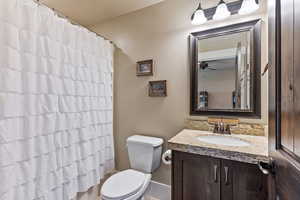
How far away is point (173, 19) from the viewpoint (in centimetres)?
182

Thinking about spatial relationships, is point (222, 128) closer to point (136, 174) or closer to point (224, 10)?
point (136, 174)

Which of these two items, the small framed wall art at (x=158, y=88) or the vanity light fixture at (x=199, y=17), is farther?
the small framed wall art at (x=158, y=88)

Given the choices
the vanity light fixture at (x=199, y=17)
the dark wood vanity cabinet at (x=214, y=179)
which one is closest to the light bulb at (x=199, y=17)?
the vanity light fixture at (x=199, y=17)

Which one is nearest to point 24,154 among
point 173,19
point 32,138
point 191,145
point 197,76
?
point 32,138

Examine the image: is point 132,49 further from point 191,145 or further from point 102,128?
point 191,145

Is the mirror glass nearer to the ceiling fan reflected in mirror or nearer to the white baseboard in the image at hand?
the ceiling fan reflected in mirror

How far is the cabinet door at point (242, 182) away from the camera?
3.10 feet

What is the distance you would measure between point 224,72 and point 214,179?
3.38 ft

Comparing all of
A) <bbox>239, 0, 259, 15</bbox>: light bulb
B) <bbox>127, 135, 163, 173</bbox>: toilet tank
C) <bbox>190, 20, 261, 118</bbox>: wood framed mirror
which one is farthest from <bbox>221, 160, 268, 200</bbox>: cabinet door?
<bbox>239, 0, 259, 15</bbox>: light bulb

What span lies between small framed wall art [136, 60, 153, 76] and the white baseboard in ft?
4.49

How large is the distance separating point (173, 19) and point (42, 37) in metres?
1.36

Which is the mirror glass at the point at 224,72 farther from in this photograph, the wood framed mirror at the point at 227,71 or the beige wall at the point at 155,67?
the beige wall at the point at 155,67

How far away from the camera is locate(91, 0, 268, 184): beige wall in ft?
5.80

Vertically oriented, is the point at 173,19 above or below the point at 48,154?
above
